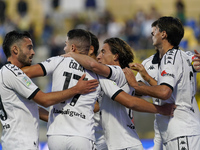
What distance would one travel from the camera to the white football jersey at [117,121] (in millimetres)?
5363

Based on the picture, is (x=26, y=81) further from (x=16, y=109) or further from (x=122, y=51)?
(x=122, y=51)

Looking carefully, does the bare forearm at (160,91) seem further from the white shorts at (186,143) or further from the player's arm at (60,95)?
the player's arm at (60,95)

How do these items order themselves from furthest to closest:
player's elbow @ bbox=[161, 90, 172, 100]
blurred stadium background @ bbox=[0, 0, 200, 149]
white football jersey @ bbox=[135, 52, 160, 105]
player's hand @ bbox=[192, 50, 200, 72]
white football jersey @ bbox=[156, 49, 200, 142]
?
blurred stadium background @ bbox=[0, 0, 200, 149]
white football jersey @ bbox=[135, 52, 160, 105]
player's hand @ bbox=[192, 50, 200, 72]
white football jersey @ bbox=[156, 49, 200, 142]
player's elbow @ bbox=[161, 90, 172, 100]

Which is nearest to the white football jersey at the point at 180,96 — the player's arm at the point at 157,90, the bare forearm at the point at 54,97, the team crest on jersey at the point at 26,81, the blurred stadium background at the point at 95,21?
the player's arm at the point at 157,90

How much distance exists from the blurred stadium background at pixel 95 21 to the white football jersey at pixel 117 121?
20.8 ft

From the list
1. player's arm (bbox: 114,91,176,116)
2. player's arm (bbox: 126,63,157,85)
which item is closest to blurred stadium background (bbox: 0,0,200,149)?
player's arm (bbox: 126,63,157,85)

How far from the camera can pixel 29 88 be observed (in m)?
5.02

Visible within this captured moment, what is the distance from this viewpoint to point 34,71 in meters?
5.12

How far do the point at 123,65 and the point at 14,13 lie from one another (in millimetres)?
15127

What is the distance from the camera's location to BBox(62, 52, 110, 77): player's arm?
5163mm

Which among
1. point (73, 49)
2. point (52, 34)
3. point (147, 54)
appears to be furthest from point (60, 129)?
point (52, 34)

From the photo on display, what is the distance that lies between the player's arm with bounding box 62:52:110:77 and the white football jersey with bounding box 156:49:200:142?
2.55 feet

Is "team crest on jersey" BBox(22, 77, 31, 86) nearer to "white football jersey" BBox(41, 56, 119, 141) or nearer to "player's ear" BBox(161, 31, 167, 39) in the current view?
"white football jersey" BBox(41, 56, 119, 141)

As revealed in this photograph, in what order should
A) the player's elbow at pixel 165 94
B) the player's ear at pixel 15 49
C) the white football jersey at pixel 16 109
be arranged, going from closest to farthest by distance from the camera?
the white football jersey at pixel 16 109, the player's elbow at pixel 165 94, the player's ear at pixel 15 49
